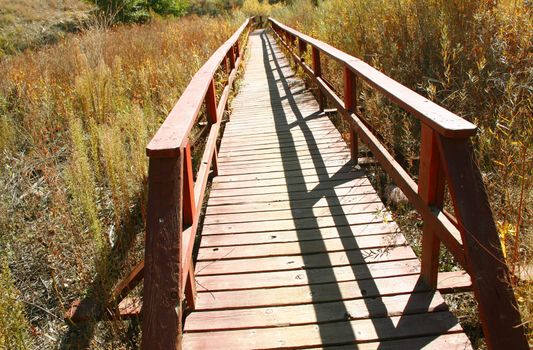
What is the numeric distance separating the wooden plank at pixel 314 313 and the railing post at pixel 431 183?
0.63 ft

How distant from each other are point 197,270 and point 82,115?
3.66 metres

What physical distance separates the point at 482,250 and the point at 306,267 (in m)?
1.31

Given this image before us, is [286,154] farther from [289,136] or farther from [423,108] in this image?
[423,108]

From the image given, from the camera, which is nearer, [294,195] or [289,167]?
[294,195]

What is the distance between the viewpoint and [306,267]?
277cm

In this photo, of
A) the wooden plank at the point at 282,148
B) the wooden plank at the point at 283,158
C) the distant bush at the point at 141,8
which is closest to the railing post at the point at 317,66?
the wooden plank at the point at 282,148

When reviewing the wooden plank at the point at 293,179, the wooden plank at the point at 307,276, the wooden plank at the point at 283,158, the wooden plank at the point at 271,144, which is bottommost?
the wooden plank at the point at 307,276

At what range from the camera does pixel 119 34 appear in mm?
10320

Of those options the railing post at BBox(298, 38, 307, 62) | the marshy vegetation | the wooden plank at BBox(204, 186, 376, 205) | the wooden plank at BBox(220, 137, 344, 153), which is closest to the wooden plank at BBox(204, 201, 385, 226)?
the wooden plank at BBox(204, 186, 376, 205)

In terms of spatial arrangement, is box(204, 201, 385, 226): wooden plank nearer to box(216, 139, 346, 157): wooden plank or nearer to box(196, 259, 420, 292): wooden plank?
box(196, 259, 420, 292): wooden plank

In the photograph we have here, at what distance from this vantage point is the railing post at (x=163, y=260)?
1.38 meters

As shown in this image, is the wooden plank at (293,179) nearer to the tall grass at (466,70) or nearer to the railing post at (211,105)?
the railing post at (211,105)

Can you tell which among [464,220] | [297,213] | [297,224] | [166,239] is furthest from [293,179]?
[166,239]

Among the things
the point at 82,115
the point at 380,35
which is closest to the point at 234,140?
the point at 82,115
